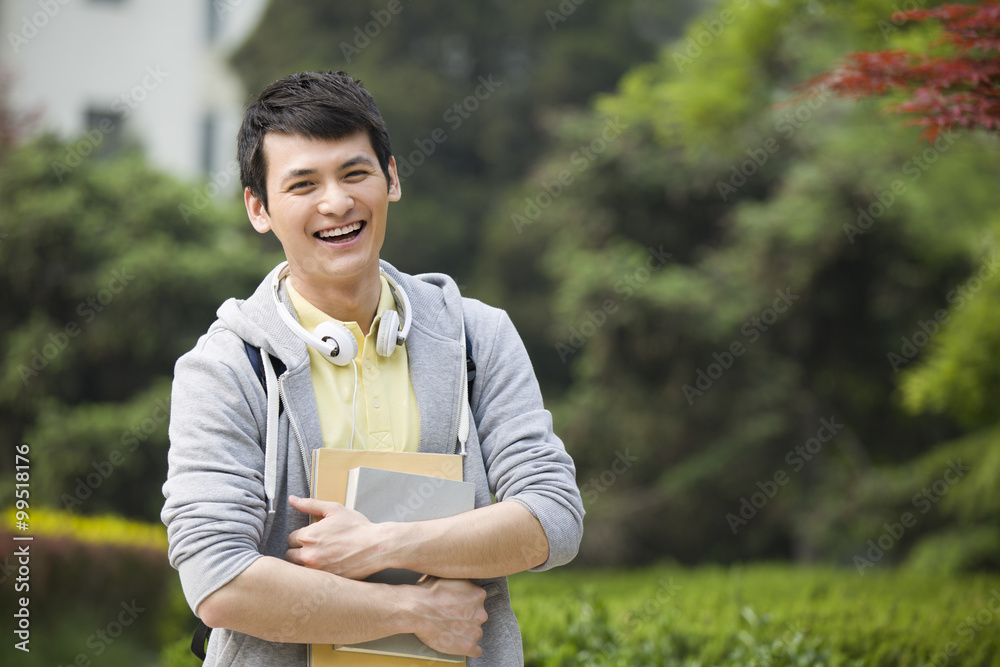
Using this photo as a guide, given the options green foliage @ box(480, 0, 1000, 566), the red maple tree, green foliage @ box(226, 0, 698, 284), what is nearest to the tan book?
the red maple tree

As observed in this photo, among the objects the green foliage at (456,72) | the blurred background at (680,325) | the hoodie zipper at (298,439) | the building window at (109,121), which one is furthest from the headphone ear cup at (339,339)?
the building window at (109,121)

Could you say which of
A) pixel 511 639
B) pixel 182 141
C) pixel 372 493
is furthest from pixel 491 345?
pixel 182 141

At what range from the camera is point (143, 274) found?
364 inches

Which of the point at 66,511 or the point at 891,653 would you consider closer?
the point at 891,653

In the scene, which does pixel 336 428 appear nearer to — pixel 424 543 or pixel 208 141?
pixel 424 543

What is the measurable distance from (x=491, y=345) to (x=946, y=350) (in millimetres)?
4014

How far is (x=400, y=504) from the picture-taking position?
5.09 ft

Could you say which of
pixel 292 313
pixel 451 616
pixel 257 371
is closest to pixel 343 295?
pixel 292 313

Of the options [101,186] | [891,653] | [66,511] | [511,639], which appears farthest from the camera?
[101,186]

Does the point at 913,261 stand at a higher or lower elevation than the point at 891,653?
higher

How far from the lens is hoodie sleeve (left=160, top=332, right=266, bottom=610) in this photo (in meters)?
1.42

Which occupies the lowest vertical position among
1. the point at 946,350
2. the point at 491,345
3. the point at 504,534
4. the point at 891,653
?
the point at 891,653

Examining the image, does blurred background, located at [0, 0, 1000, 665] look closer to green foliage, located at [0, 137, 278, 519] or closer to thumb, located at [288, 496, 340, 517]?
green foliage, located at [0, 137, 278, 519]

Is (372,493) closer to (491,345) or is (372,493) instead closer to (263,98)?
(491,345)
